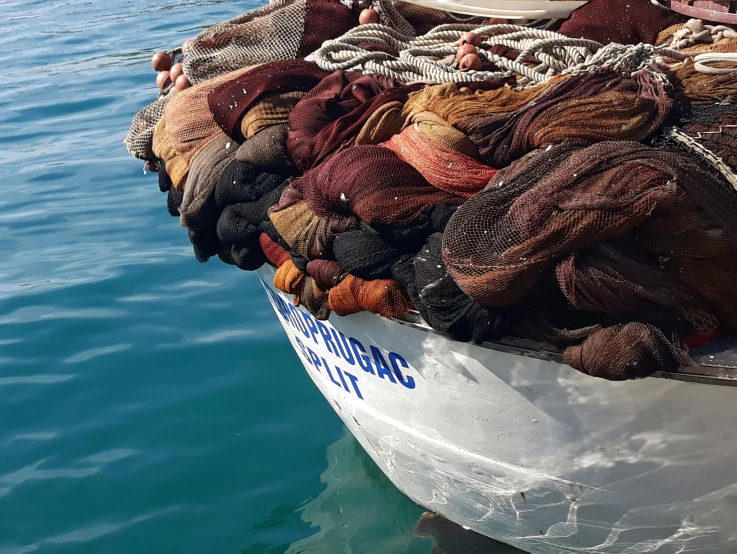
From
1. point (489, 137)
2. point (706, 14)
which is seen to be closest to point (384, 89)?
point (489, 137)

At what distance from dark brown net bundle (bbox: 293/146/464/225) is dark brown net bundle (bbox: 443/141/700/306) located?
5.7 inches

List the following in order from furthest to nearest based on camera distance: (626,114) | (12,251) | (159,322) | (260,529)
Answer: (12,251), (159,322), (260,529), (626,114)

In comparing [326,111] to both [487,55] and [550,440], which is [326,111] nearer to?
[487,55]

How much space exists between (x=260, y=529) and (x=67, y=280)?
7.29ft

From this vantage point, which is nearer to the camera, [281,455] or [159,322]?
[281,455]

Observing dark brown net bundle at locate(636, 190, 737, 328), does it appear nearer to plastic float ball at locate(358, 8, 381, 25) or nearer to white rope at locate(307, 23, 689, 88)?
white rope at locate(307, 23, 689, 88)

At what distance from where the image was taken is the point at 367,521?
2762 mm

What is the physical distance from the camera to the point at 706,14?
89.7 inches

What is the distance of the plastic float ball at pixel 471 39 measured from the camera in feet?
7.88

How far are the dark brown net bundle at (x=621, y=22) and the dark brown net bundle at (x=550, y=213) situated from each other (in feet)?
2.92

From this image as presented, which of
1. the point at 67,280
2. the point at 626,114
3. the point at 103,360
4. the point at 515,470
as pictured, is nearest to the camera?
the point at 626,114

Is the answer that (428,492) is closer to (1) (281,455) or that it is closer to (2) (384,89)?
(1) (281,455)

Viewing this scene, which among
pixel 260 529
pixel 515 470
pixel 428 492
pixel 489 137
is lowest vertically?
pixel 260 529

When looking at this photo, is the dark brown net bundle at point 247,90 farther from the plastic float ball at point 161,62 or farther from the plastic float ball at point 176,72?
the plastic float ball at point 161,62
